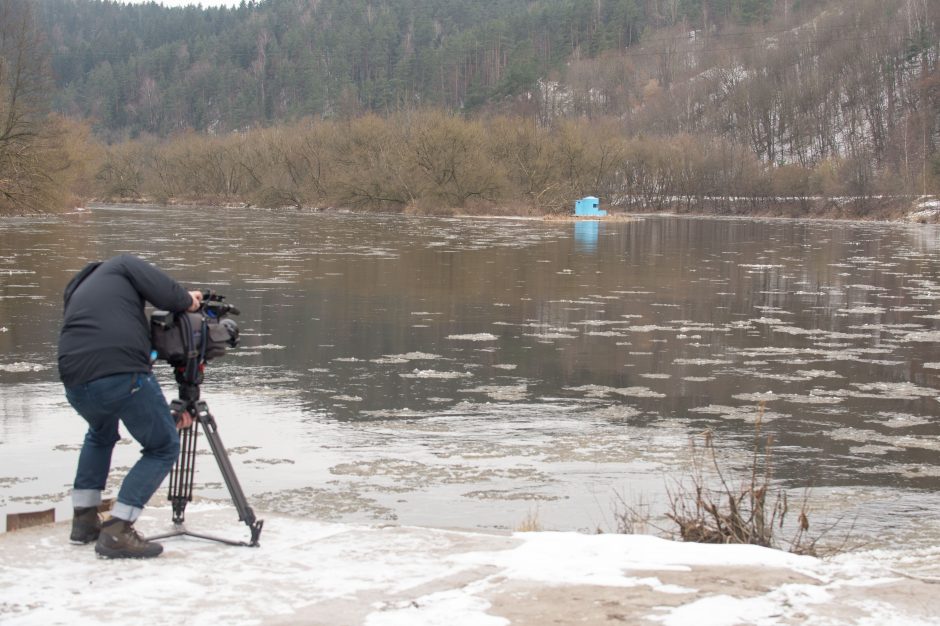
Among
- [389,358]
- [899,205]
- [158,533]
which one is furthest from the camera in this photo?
[899,205]

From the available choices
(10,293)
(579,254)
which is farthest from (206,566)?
(579,254)

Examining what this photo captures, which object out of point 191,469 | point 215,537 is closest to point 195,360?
point 191,469

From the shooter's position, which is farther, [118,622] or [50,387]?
[50,387]

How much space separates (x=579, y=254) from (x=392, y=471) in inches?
1080

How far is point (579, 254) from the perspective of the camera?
36188mm

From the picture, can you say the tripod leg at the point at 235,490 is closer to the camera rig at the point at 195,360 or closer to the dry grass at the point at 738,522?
the camera rig at the point at 195,360

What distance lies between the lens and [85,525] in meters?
6.09

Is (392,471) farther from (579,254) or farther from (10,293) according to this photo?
(579,254)

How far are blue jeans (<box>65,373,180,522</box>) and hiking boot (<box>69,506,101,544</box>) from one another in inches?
2.1

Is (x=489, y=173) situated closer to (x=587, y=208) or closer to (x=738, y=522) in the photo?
(x=587, y=208)

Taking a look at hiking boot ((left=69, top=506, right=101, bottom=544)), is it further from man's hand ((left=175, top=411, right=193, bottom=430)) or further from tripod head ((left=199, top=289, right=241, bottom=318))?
tripod head ((left=199, top=289, right=241, bottom=318))

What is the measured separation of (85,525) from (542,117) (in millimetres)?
139042

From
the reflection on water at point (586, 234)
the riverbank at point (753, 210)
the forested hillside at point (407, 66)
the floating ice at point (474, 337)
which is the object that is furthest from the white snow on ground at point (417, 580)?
the forested hillside at point (407, 66)

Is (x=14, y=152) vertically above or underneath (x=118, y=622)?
above
